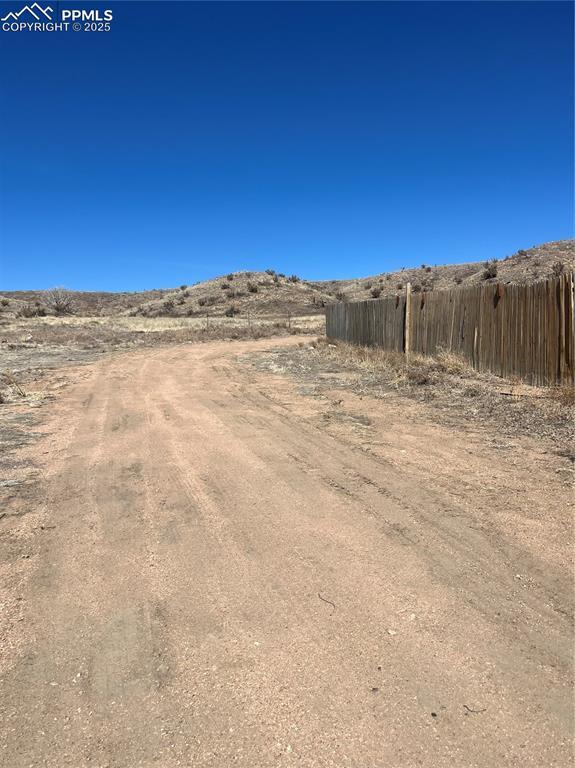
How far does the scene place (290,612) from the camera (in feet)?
10.7

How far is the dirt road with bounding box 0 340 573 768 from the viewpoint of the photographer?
235cm

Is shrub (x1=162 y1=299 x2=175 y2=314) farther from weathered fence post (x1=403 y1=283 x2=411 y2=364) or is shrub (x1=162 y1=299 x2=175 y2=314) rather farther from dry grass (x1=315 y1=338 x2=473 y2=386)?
weathered fence post (x1=403 y1=283 x2=411 y2=364)

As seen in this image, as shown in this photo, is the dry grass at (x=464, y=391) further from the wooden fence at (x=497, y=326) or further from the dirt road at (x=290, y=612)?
the dirt road at (x=290, y=612)

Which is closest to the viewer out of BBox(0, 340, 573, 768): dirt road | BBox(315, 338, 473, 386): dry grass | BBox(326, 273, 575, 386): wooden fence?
BBox(0, 340, 573, 768): dirt road

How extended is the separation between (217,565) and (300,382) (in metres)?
9.97

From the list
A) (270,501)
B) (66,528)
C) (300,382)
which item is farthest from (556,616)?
(300,382)

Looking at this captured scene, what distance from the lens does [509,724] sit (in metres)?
2.37

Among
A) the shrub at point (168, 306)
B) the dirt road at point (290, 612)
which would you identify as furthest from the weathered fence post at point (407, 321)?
the shrub at point (168, 306)

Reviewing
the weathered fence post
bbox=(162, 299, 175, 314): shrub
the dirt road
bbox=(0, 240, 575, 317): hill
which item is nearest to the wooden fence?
the weathered fence post

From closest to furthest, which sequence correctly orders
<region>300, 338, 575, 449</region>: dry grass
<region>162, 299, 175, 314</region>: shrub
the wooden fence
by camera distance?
<region>300, 338, 575, 449</region>: dry grass
the wooden fence
<region>162, 299, 175, 314</region>: shrub

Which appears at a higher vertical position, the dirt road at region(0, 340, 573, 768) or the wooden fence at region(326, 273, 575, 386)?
the wooden fence at region(326, 273, 575, 386)

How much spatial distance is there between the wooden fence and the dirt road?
434 cm

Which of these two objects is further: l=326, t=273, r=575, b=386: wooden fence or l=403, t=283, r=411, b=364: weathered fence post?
l=403, t=283, r=411, b=364: weathered fence post

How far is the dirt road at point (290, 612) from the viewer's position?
2.35 metres
